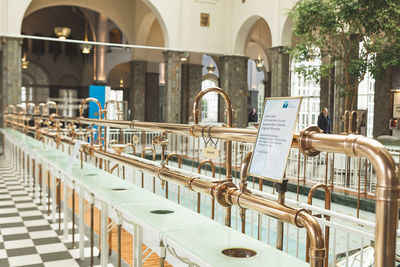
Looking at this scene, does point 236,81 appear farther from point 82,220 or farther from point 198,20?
point 82,220

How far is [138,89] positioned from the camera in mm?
20750

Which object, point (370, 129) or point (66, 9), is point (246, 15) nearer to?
point (370, 129)

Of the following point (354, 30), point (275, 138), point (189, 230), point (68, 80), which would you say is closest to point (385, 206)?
point (275, 138)

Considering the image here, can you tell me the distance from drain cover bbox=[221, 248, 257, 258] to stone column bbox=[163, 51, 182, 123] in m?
15.3

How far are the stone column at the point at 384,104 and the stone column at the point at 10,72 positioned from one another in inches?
515

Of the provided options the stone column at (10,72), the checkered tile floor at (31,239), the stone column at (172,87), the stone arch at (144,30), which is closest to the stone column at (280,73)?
the stone column at (172,87)

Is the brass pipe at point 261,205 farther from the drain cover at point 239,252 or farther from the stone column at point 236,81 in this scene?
the stone column at point 236,81

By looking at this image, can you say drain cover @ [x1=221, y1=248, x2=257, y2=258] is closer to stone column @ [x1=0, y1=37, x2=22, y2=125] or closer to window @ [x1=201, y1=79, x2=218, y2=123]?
stone column @ [x1=0, y1=37, x2=22, y2=125]

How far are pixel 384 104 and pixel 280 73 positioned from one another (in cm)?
423

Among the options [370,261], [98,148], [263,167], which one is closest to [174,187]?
[98,148]

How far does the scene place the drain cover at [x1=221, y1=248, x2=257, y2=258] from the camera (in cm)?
200

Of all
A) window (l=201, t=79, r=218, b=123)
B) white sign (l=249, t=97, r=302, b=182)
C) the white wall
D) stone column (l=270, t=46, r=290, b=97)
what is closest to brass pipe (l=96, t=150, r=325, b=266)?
white sign (l=249, t=97, r=302, b=182)

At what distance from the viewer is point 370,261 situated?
→ 3.32 metres

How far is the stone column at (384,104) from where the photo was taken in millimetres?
15875
